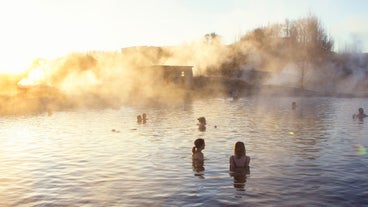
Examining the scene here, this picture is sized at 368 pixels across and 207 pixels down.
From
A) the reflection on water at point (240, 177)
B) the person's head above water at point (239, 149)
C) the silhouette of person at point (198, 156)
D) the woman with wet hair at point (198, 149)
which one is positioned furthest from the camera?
the woman with wet hair at point (198, 149)

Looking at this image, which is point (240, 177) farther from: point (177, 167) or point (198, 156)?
point (177, 167)

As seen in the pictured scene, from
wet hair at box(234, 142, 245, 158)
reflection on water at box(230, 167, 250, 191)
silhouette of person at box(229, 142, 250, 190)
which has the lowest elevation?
reflection on water at box(230, 167, 250, 191)

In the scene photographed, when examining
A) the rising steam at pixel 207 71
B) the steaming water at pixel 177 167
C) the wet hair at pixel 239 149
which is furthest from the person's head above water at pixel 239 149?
the rising steam at pixel 207 71

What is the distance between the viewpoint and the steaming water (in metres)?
11.6

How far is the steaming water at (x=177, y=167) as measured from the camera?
11.6 meters

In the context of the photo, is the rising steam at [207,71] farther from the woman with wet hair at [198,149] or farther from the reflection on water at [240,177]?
the reflection on water at [240,177]

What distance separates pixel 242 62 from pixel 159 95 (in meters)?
29.9

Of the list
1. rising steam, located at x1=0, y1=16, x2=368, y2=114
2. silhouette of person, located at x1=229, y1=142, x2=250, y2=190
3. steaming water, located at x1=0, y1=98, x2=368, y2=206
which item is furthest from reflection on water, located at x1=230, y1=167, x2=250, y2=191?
rising steam, located at x1=0, y1=16, x2=368, y2=114

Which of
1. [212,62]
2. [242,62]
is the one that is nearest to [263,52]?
[242,62]

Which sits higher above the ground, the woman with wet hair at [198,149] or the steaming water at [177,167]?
the woman with wet hair at [198,149]

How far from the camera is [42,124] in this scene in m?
33.0

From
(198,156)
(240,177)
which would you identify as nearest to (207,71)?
(198,156)

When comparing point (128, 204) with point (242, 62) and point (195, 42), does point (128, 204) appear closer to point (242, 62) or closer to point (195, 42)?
point (195, 42)

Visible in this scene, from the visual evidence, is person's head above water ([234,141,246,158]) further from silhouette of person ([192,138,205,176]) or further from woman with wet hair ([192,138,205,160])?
woman with wet hair ([192,138,205,160])
